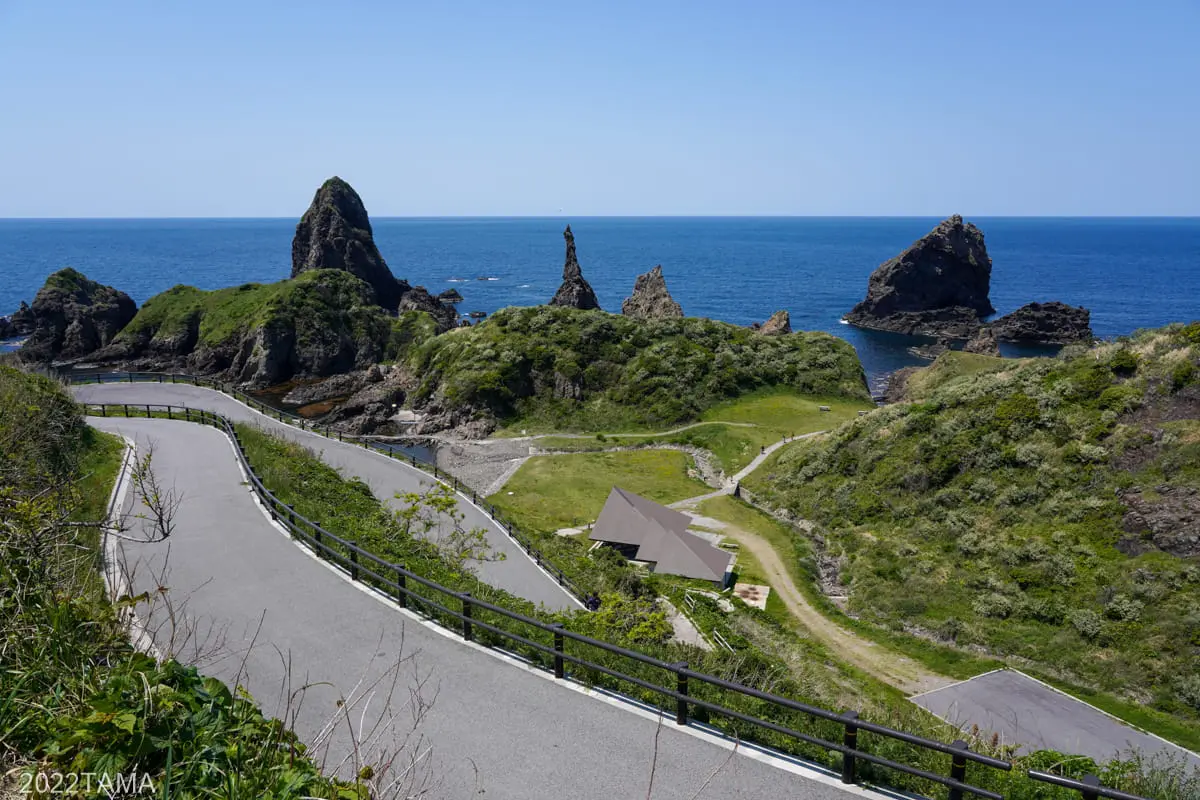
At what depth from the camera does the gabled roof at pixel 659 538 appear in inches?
1201

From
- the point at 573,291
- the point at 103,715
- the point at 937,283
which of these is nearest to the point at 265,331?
the point at 573,291

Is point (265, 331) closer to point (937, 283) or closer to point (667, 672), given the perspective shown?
point (667, 672)

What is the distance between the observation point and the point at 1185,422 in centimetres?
3106

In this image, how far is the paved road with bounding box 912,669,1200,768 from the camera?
60.8 feet

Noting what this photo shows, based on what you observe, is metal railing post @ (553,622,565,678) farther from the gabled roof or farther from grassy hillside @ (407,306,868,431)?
grassy hillside @ (407,306,868,431)

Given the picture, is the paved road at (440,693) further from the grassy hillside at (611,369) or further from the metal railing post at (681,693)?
the grassy hillside at (611,369)

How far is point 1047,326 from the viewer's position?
4107 inches

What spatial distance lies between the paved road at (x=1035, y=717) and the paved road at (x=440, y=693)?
11370 millimetres

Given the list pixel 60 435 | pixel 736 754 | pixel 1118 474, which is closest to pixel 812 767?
pixel 736 754

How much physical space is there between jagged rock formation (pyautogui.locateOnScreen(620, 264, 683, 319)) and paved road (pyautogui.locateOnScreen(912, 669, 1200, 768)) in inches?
2624

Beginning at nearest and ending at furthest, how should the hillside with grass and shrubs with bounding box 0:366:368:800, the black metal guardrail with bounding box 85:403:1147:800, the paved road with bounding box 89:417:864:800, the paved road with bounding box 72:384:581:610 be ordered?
the hillside with grass and shrubs with bounding box 0:366:368:800, the black metal guardrail with bounding box 85:403:1147:800, the paved road with bounding box 89:417:864:800, the paved road with bounding box 72:384:581:610

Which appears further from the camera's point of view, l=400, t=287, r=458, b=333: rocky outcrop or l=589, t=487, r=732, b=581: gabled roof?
l=400, t=287, r=458, b=333: rocky outcrop

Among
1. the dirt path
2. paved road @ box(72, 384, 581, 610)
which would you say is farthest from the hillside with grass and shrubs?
the dirt path

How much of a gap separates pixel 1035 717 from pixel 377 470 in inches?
1126
